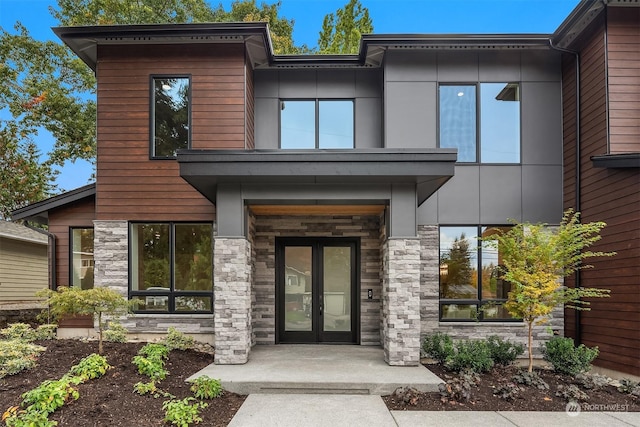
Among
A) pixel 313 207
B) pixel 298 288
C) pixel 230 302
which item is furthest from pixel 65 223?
pixel 313 207

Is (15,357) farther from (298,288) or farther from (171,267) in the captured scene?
(298,288)

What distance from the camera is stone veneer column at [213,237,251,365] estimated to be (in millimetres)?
6809

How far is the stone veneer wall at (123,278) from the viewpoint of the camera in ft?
26.4

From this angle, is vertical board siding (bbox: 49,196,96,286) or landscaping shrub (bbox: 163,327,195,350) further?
vertical board siding (bbox: 49,196,96,286)

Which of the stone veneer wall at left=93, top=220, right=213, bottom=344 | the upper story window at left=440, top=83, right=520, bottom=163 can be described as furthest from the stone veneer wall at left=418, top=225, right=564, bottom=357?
the stone veneer wall at left=93, top=220, right=213, bottom=344

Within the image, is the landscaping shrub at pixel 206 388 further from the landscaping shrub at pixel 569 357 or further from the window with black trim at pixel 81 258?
the landscaping shrub at pixel 569 357

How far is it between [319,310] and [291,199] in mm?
2952

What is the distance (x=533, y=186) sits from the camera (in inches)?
330

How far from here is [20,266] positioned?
47.0 ft

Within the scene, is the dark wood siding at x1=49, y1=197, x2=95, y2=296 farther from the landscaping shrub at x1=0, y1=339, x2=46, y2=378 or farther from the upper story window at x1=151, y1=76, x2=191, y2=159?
the landscaping shrub at x1=0, y1=339, x2=46, y2=378

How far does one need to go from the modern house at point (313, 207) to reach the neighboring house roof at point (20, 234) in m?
6.06

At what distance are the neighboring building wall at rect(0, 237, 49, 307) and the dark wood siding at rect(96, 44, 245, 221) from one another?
808cm

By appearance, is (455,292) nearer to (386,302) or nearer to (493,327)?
(493,327)
